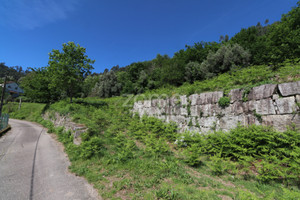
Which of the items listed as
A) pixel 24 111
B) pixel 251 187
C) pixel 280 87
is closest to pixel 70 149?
pixel 251 187

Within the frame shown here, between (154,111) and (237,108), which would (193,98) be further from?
(154,111)

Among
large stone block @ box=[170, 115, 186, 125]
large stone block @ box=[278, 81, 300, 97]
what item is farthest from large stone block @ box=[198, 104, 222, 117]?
large stone block @ box=[278, 81, 300, 97]

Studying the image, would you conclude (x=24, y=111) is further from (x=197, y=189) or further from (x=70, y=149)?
(x=197, y=189)

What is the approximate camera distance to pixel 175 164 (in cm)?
487

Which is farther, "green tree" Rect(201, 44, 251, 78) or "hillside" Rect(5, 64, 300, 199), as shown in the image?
"green tree" Rect(201, 44, 251, 78)

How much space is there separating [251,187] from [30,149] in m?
11.2

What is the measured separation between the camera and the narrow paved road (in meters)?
3.53

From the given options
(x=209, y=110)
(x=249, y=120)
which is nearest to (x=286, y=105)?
(x=249, y=120)

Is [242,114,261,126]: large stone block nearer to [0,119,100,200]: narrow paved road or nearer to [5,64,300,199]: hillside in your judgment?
[5,64,300,199]: hillside

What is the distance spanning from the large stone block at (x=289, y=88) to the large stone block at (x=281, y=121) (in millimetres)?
889

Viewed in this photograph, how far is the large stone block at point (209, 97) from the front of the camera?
6.92m

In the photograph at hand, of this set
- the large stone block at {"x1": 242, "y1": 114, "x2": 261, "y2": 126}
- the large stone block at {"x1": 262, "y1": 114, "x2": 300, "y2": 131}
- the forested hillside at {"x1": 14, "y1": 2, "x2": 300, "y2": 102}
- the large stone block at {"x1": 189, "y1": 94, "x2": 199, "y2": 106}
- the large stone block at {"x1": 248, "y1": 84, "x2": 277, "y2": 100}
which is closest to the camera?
the large stone block at {"x1": 262, "y1": 114, "x2": 300, "y2": 131}

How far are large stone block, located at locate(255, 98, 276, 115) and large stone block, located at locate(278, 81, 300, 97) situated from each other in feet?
1.63

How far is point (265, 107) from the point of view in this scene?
5195mm
